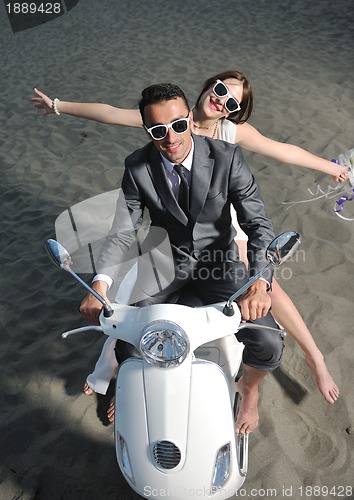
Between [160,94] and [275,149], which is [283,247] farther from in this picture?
[275,149]

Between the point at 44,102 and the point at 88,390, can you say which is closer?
the point at 88,390

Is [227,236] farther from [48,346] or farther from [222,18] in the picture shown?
[222,18]

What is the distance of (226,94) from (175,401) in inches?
63.3

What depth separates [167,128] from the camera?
5.49 ft

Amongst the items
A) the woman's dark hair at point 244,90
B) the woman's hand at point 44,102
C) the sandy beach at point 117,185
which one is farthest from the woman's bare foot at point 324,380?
the woman's hand at point 44,102

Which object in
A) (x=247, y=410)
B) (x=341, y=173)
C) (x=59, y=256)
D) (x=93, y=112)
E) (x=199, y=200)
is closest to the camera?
(x=59, y=256)

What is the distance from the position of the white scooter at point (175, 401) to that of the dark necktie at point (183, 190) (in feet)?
1.91

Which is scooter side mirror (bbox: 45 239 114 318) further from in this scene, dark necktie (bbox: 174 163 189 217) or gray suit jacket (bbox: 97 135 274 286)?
dark necktie (bbox: 174 163 189 217)

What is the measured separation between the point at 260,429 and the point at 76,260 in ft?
5.75

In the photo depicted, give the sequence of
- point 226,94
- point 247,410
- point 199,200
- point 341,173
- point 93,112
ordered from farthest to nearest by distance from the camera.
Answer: point 93,112 < point 341,173 < point 226,94 < point 247,410 < point 199,200

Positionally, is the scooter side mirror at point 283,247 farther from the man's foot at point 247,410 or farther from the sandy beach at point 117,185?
the sandy beach at point 117,185

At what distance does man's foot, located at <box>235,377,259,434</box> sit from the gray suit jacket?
74 centimetres

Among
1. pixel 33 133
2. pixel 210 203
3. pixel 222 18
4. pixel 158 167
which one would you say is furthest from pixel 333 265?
Result: pixel 222 18

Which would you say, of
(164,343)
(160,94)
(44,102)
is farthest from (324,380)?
(44,102)
